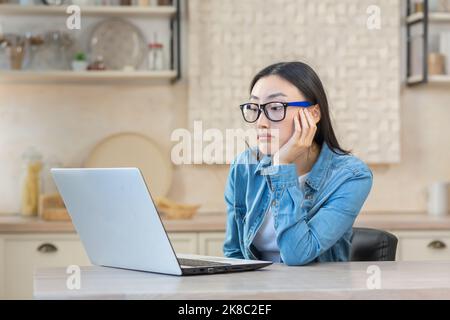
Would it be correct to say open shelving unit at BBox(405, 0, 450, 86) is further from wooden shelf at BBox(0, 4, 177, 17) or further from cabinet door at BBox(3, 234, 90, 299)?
cabinet door at BBox(3, 234, 90, 299)

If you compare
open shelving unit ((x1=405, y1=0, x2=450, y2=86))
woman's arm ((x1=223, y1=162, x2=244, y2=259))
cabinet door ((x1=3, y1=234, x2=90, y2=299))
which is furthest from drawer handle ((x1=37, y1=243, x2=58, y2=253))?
open shelving unit ((x1=405, y1=0, x2=450, y2=86))

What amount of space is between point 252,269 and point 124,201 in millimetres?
386

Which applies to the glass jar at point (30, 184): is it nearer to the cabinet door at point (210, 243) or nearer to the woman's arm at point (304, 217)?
the cabinet door at point (210, 243)

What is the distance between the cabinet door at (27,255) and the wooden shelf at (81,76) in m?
0.76

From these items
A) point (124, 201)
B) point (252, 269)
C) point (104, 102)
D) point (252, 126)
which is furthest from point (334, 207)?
point (104, 102)

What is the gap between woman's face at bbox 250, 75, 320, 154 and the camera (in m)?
2.20

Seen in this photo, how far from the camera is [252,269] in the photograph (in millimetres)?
1970

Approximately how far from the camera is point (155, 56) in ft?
12.9

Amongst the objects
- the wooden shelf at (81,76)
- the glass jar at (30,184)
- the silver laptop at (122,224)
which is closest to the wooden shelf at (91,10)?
the wooden shelf at (81,76)

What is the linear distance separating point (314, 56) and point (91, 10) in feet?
3.61

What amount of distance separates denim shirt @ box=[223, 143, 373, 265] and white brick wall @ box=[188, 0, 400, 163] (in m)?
1.60

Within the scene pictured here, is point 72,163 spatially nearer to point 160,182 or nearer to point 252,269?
point 160,182

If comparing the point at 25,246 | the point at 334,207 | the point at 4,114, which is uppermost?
the point at 4,114

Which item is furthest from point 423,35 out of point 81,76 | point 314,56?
point 81,76
